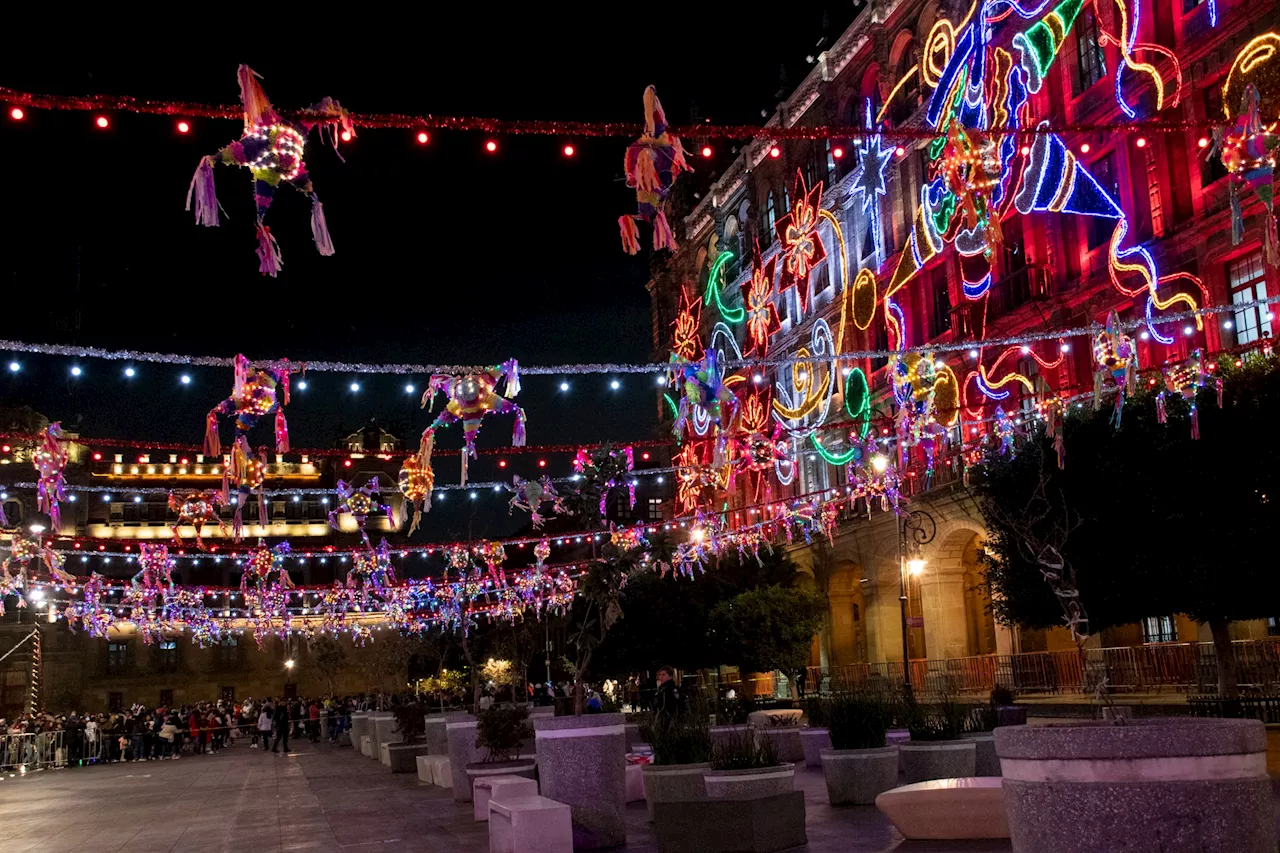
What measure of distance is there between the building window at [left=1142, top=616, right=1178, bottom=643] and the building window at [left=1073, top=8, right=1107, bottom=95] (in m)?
12.6

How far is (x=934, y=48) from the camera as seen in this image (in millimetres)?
32656

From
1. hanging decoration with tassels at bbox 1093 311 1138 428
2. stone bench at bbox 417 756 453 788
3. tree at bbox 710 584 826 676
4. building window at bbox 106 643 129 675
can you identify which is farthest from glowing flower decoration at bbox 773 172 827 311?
building window at bbox 106 643 129 675

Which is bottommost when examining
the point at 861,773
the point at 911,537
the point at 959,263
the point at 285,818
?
the point at 285,818

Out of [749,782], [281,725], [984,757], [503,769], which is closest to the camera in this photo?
[749,782]

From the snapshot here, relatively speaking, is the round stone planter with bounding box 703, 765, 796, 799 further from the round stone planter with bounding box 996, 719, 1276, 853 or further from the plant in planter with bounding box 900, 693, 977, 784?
the round stone planter with bounding box 996, 719, 1276, 853

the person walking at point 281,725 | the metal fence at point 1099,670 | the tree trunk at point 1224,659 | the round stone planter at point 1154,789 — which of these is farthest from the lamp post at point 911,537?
the round stone planter at point 1154,789

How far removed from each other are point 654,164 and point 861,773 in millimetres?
7839

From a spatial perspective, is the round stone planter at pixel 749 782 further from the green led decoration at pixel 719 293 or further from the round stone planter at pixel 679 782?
the green led decoration at pixel 719 293

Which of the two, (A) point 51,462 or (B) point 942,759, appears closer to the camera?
(B) point 942,759

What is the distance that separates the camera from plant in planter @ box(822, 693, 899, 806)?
13531 mm

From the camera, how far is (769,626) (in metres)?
34.4

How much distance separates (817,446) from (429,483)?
74.5ft

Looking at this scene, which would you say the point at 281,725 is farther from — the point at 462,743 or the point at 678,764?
the point at 678,764

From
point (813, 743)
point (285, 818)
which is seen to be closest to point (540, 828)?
point (285, 818)
